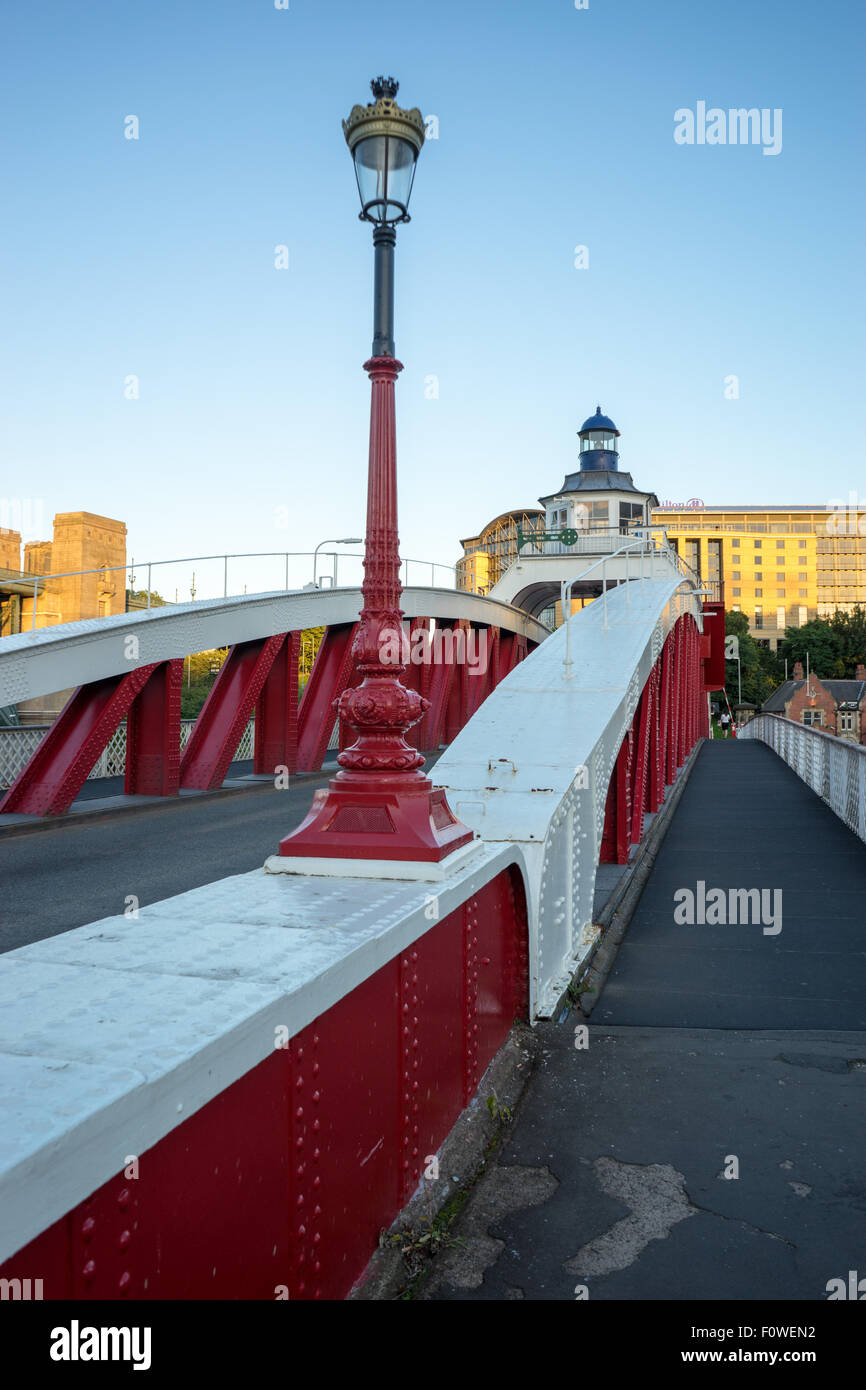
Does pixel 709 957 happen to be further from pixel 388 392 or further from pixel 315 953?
pixel 315 953

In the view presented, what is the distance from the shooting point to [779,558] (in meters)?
143

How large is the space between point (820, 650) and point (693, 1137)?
118 meters

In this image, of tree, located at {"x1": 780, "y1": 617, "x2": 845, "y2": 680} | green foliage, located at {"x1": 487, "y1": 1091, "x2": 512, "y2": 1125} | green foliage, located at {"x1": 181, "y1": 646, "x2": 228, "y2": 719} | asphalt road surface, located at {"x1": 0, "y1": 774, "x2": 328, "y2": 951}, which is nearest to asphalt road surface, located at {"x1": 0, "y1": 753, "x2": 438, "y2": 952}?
asphalt road surface, located at {"x1": 0, "y1": 774, "x2": 328, "y2": 951}

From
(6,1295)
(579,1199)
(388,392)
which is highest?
(388,392)

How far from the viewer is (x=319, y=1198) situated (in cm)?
268

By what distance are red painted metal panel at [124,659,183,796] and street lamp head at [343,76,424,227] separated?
10.3 meters

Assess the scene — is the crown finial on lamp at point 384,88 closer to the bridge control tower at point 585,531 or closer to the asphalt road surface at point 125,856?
the asphalt road surface at point 125,856

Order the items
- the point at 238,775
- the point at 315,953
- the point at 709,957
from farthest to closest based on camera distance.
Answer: the point at 238,775, the point at 709,957, the point at 315,953

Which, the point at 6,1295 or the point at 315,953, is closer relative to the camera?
the point at 6,1295

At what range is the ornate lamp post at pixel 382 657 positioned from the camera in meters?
4.44

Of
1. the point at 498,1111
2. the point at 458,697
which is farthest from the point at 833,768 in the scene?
the point at 498,1111

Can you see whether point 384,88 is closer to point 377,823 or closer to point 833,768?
point 377,823
